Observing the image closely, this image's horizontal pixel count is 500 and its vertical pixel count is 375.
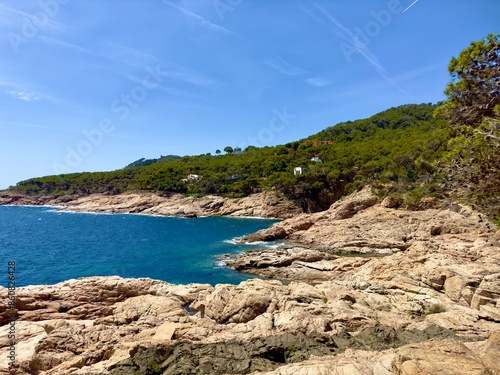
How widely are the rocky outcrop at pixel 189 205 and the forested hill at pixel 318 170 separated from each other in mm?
4031

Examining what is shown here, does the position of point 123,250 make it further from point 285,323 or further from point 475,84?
point 475,84

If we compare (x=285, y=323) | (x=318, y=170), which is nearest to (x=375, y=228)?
(x=285, y=323)

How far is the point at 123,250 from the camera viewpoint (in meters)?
45.3

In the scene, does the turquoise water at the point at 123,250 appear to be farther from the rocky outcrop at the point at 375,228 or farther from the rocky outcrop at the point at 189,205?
the rocky outcrop at the point at 375,228

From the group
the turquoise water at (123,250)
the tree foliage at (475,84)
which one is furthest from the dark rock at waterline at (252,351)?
the turquoise water at (123,250)

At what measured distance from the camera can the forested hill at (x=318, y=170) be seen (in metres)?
61.6

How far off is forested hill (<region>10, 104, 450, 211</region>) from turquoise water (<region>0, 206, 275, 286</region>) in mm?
21736

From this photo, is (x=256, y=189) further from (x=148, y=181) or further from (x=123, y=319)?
(x=123, y=319)

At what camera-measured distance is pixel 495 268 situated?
1867 centimetres

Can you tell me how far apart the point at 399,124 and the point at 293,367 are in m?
118

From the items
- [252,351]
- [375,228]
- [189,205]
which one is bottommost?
[252,351]

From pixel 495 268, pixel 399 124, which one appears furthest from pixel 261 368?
pixel 399 124

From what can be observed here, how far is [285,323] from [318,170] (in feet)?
246

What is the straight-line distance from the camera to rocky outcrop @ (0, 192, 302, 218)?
270 ft
